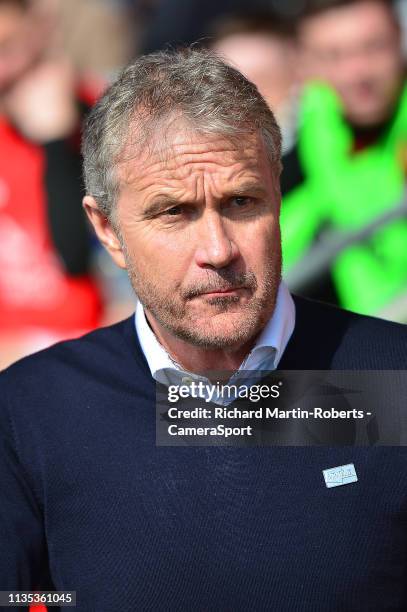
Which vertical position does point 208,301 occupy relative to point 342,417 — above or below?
above

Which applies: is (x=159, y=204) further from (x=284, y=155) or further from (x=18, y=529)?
(x=284, y=155)

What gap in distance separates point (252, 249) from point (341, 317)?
37cm

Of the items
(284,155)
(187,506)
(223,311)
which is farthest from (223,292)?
Result: (284,155)

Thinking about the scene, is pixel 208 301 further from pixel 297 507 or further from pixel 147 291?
pixel 297 507

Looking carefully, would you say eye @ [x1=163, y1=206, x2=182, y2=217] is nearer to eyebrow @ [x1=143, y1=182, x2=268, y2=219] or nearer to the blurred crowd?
eyebrow @ [x1=143, y1=182, x2=268, y2=219]

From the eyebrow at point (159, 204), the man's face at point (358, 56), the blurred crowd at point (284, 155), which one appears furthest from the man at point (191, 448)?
the man's face at point (358, 56)

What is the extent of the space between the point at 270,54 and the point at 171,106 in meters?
2.68

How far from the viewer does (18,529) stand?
2305 millimetres

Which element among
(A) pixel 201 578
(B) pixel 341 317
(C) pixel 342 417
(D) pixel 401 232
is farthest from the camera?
(D) pixel 401 232

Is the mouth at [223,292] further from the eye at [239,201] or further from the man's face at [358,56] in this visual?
the man's face at [358,56]

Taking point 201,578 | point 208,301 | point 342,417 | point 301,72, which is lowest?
point 201,578

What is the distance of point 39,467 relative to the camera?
2.32m

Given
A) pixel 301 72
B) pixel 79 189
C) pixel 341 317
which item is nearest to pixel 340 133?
pixel 301 72

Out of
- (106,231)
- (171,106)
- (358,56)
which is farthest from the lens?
(358,56)
